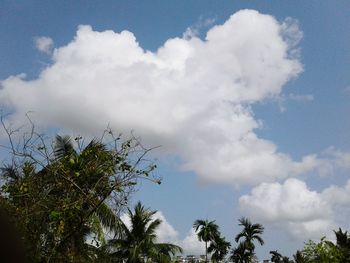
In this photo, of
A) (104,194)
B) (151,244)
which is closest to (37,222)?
(104,194)

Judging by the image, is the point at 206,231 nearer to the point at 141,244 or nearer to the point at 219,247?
the point at 219,247

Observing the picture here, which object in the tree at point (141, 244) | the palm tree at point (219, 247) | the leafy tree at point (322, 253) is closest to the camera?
the leafy tree at point (322, 253)

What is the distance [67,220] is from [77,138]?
214cm

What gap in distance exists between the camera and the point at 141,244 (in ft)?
105

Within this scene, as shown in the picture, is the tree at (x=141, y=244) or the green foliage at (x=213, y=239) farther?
the green foliage at (x=213, y=239)

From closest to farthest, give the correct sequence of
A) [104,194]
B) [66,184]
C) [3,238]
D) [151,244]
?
[3,238], [104,194], [66,184], [151,244]

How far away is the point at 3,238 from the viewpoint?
0.82 meters

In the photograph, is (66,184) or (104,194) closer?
(104,194)

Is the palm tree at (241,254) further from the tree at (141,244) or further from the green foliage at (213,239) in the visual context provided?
the tree at (141,244)

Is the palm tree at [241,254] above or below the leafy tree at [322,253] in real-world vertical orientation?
above

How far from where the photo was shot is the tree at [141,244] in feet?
103

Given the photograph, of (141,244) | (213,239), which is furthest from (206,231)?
(141,244)

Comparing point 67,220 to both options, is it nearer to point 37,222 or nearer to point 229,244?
point 37,222

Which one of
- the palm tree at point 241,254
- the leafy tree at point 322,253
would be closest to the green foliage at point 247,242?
the palm tree at point 241,254
